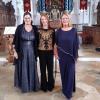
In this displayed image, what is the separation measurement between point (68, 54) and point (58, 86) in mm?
1131

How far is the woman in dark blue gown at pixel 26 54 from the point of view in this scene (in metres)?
4.71

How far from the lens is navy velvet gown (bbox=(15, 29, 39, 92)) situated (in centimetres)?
472

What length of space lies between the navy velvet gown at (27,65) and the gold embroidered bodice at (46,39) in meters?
0.17

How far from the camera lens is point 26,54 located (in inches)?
189

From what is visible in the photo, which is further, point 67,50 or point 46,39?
point 46,39

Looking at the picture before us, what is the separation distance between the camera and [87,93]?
4.87 meters

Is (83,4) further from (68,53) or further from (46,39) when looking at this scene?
(68,53)

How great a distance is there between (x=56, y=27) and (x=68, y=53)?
4508 millimetres

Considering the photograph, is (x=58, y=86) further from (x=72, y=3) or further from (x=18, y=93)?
(x=72, y=3)

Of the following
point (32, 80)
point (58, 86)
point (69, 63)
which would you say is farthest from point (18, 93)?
→ point (69, 63)

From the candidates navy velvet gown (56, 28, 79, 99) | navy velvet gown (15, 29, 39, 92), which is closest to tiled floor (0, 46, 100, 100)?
navy velvet gown (15, 29, 39, 92)

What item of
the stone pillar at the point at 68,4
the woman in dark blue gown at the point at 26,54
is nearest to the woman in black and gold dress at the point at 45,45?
the woman in dark blue gown at the point at 26,54

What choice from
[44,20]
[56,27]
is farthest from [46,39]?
[56,27]

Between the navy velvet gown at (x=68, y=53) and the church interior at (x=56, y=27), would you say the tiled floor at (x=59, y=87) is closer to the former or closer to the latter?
the church interior at (x=56, y=27)
